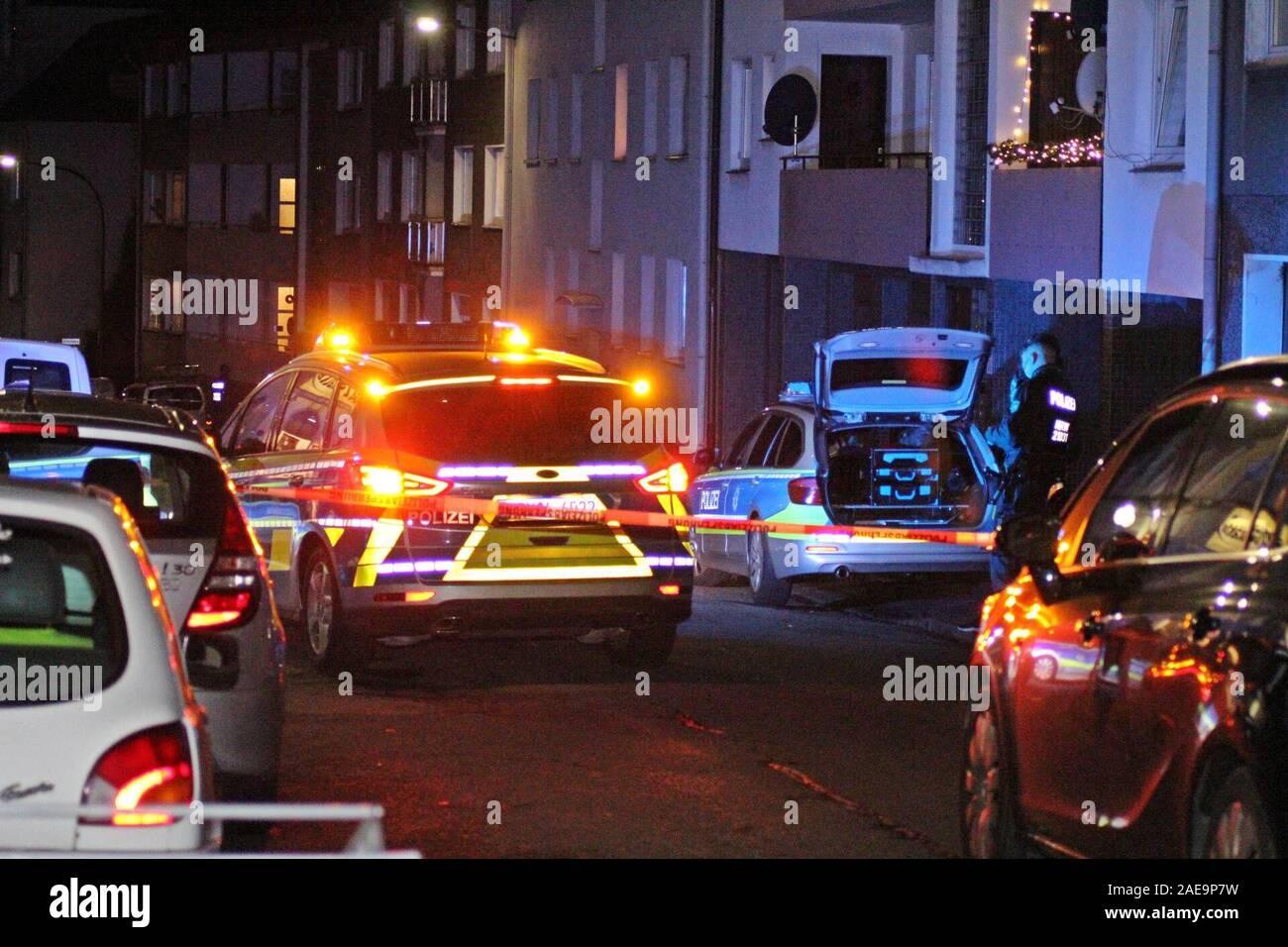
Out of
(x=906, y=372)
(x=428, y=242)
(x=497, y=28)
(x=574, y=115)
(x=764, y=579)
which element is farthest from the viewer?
(x=428, y=242)

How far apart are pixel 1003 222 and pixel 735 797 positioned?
49.7 ft

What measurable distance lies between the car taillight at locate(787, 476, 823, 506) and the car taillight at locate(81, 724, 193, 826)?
12588 millimetres

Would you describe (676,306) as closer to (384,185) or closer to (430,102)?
(430,102)

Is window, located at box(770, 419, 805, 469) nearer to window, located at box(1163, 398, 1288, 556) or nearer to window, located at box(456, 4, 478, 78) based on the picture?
window, located at box(1163, 398, 1288, 556)

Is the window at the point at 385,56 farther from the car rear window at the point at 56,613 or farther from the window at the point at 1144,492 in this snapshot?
the car rear window at the point at 56,613

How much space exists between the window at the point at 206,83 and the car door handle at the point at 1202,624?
67.2m

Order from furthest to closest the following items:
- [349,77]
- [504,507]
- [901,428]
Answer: [349,77], [901,428], [504,507]

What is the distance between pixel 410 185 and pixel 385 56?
12.8 ft

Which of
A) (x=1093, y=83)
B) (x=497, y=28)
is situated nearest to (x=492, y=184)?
(x=497, y=28)

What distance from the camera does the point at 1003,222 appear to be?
23438mm

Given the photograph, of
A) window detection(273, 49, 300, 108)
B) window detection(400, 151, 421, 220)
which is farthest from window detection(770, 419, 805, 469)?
window detection(273, 49, 300, 108)

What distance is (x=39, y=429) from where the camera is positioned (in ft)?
27.0

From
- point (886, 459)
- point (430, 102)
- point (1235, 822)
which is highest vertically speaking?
point (430, 102)

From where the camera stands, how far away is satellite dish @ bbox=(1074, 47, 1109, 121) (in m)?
21.7
